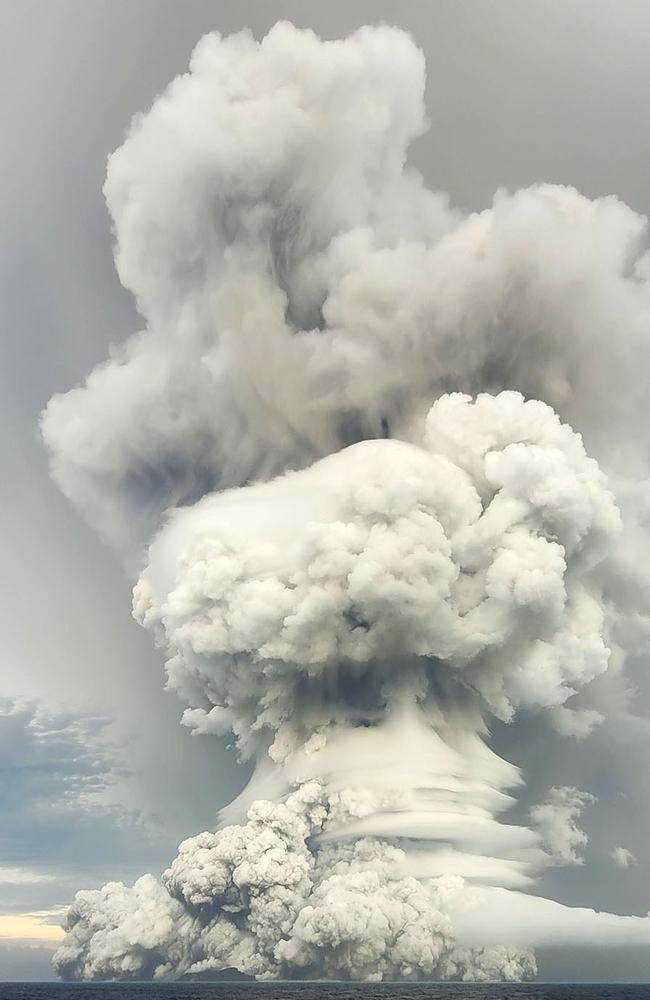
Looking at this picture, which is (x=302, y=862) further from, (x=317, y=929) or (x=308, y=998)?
(x=308, y=998)

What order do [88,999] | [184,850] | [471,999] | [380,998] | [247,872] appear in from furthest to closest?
[88,999] < [380,998] < [471,999] < [184,850] < [247,872]

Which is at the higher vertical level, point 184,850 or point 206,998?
point 184,850

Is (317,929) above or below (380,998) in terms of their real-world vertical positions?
above

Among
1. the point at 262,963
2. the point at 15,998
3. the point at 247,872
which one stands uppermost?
the point at 247,872

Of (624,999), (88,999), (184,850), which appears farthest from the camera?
(624,999)

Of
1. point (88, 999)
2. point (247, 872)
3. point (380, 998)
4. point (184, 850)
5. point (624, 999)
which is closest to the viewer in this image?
point (247, 872)

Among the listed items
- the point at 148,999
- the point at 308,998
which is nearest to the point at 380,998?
the point at 308,998

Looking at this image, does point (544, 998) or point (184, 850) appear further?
point (544, 998)

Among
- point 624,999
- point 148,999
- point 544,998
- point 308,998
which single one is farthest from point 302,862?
point 624,999

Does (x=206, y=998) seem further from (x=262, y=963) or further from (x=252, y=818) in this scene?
(x=252, y=818)
